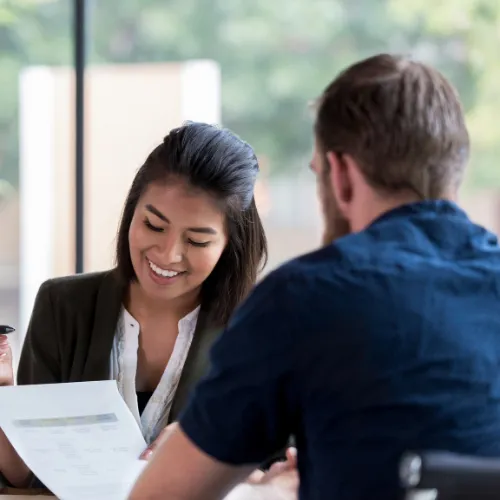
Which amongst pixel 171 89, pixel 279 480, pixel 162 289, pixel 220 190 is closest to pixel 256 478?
pixel 279 480

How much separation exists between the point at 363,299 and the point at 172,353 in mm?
916

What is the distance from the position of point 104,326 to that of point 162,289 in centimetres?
14

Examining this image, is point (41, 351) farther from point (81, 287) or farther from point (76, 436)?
point (76, 436)

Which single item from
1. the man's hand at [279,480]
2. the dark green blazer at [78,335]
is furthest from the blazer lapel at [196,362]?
the man's hand at [279,480]

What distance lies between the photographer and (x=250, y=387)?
99cm

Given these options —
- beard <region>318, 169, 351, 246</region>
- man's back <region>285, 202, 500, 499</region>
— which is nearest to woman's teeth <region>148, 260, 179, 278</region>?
beard <region>318, 169, 351, 246</region>

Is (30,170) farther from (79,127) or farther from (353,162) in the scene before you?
(353,162)

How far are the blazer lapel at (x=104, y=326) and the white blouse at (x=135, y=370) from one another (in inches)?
1.3

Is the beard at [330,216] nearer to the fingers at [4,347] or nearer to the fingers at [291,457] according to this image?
the fingers at [291,457]

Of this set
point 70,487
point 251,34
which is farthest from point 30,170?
point 70,487

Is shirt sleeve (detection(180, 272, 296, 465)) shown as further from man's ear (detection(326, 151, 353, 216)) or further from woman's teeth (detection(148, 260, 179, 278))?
woman's teeth (detection(148, 260, 179, 278))

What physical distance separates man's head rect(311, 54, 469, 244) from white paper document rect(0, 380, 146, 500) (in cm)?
58

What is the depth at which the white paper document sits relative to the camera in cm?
144

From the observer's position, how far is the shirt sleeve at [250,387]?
971 millimetres
